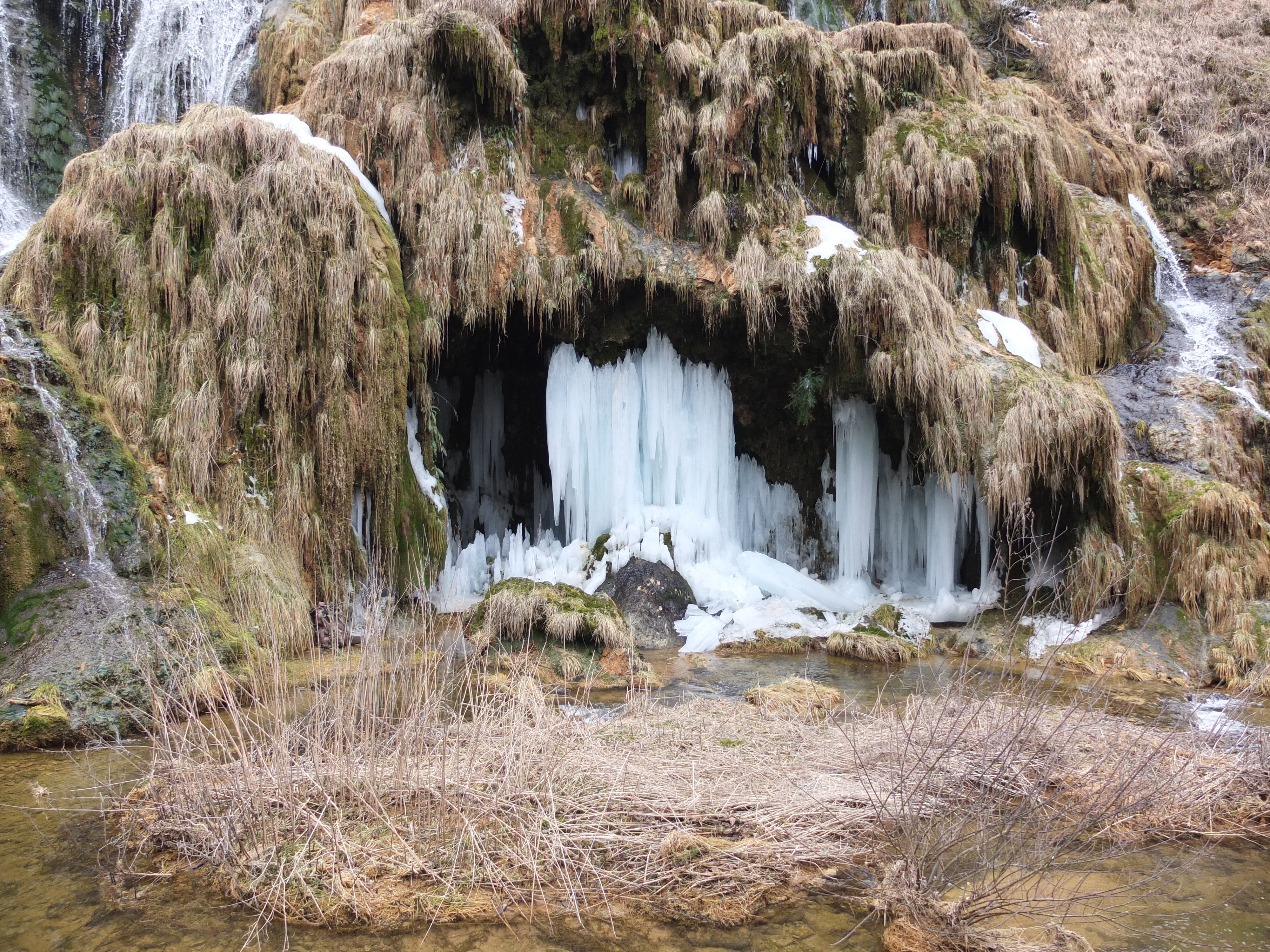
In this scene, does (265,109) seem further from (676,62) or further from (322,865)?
(322,865)

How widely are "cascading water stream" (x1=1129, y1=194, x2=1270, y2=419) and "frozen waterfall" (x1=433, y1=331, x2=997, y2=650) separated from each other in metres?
3.95

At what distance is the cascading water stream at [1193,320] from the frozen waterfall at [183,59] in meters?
14.7

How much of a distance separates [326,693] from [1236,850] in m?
4.14

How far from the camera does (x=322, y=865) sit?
10.6ft

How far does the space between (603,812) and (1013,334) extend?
8865 mm

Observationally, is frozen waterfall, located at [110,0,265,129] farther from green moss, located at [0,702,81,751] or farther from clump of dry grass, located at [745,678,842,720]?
clump of dry grass, located at [745,678,842,720]

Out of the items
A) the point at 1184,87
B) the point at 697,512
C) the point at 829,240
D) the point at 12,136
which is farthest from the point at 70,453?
the point at 1184,87

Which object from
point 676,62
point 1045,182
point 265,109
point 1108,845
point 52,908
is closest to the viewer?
point 52,908

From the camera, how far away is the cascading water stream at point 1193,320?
11.1 metres

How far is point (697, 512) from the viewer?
1051cm

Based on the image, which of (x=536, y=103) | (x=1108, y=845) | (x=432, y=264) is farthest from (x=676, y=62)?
(x=1108, y=845)

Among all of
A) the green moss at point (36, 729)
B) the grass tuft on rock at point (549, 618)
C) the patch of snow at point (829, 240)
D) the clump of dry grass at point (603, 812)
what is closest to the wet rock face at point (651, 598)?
the grass tuft on rock at point (549, 618)

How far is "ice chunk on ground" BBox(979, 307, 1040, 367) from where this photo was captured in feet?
33.2

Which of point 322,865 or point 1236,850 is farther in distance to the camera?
point 1236,850
